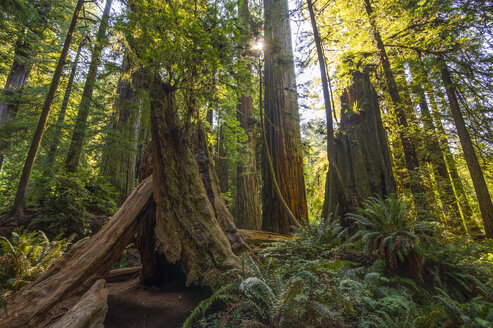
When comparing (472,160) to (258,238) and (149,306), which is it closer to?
(258,238)

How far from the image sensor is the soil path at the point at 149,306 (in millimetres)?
2586

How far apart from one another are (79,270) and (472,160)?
1102 centimetres

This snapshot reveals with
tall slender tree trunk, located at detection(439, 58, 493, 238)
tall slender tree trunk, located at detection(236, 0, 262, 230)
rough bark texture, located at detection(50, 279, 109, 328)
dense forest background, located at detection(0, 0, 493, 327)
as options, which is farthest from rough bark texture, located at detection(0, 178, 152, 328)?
tall slender tree trunk, located at detection(439, 58, 493, 238)

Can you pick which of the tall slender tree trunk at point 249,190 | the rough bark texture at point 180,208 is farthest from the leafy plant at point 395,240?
the tall slender tree trunk at point 249,190

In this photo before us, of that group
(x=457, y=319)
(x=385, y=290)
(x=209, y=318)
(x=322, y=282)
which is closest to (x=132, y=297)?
(x=209, y=318)

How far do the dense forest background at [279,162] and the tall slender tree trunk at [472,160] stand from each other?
0.22ft

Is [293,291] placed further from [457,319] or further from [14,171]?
[14,171]

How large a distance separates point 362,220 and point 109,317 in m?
3.70

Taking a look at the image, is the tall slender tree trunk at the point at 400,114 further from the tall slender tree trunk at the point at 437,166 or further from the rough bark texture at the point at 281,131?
the rough bark texture at the point at 281,131

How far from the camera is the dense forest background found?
2.83m

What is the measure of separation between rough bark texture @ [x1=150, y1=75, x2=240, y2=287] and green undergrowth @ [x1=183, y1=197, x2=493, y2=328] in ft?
1.32

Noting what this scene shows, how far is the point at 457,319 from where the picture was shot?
7.44ft

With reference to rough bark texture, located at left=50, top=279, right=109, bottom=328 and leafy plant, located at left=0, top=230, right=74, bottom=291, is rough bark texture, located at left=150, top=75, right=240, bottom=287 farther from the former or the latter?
leafy plant, located at left=0, top=230, right=74, bottom=291

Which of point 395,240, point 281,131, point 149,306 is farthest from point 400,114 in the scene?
point 149,306
